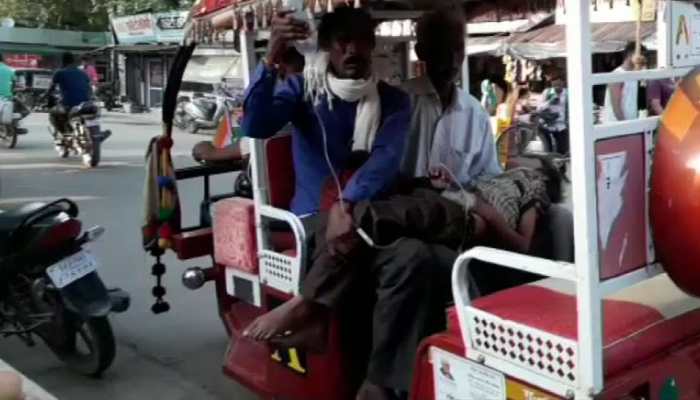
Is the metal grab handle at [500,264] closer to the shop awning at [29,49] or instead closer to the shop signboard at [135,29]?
the shop signboard at [135,29]

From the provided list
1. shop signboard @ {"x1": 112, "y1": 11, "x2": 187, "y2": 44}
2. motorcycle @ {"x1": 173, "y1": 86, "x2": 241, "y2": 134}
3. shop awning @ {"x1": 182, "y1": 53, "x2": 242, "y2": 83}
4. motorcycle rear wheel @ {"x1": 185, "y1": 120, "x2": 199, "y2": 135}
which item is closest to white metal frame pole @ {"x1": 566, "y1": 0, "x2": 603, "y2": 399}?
motorcycle @ {"x1": 173, "y1": 86, "x2": 241, "y2": 134}

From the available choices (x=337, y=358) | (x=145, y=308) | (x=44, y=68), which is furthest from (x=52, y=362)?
(x=44, y=68)

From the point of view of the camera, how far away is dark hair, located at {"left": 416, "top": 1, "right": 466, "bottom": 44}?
3367mm

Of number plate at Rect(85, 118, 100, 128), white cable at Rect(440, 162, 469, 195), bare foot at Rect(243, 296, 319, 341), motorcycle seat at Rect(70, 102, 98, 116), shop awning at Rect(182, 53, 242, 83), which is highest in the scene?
shop awning at Rect(182, 53, 242, 83)

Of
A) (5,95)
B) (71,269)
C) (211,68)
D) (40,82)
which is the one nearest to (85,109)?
(5,95)

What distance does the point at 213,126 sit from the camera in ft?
60.0

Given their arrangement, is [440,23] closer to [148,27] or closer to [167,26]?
[167,26]

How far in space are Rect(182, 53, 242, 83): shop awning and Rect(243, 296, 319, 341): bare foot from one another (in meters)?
19.8

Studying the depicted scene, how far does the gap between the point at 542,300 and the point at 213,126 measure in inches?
647

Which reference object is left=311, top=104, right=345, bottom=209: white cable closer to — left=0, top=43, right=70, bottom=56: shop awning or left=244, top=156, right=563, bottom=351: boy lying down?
left=244, top=156, right=563, bottom=351: boy lying down

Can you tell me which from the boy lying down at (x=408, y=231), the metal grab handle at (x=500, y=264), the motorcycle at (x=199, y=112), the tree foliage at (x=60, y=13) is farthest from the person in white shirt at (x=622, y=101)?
the tree foliage at (x=60, y=13)

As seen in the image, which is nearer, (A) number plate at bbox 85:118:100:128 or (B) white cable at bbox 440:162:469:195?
(B) white cable at bbox 440:162:469:195

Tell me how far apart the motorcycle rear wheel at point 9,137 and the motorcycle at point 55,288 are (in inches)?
418

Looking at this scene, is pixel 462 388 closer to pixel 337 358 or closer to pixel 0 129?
pixel 337 358
